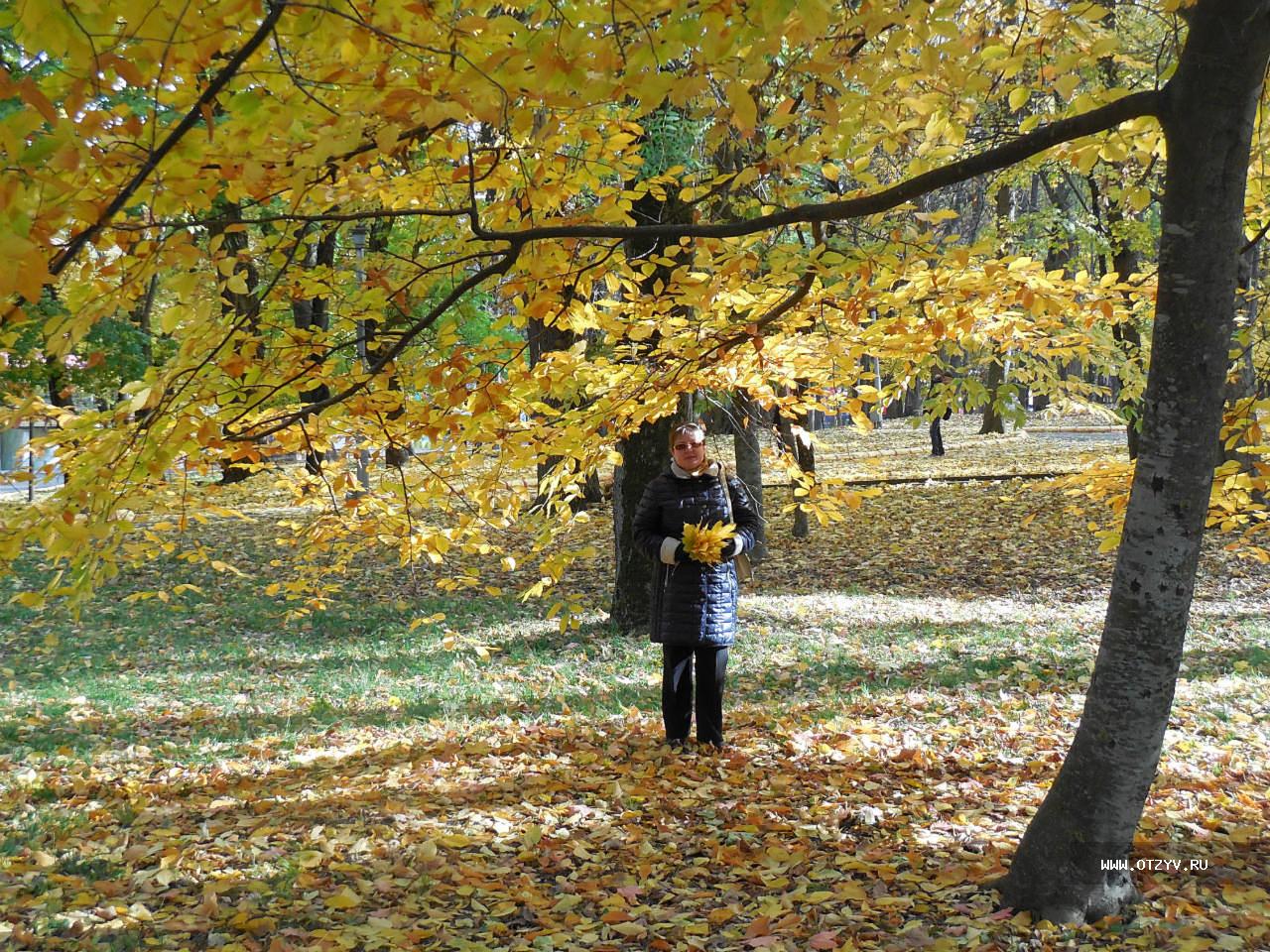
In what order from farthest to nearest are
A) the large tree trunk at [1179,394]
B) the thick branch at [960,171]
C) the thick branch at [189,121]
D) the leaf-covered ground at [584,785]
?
the leaf-covered ground at [584,785] < the thick branch at [960,171] < the large tree trunk at [1179,394] < the thick branch at [189,121]

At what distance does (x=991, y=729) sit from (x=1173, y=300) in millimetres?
3444

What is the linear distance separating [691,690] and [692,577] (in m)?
0.75

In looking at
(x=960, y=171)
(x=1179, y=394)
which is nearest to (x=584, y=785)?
(x=1179, y=394)

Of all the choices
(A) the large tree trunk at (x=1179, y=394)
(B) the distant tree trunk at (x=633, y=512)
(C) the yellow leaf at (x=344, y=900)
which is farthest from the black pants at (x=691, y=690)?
(B) the distant tree trunk at (x=633, y=512)

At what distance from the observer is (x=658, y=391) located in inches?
181

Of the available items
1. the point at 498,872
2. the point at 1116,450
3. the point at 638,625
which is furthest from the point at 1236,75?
the point at 1116,450

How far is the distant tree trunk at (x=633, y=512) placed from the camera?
8680 millimetres

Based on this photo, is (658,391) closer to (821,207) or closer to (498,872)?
(821,207)

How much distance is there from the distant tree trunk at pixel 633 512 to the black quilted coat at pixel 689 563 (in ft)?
11.1

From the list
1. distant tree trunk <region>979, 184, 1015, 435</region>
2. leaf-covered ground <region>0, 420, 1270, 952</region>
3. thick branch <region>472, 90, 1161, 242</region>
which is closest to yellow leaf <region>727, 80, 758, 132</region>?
thick branch <region>472, 90, 1161, 242</region>

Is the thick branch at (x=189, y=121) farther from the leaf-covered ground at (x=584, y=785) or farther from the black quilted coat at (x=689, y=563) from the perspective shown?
the black quilted coat at (x=689, y=563)

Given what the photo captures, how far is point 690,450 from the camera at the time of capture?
5.00 m

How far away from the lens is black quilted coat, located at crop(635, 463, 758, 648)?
4895 mm

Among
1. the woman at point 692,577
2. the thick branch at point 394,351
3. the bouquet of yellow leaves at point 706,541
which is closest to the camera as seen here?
the thick branch at point 394,351
